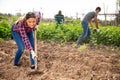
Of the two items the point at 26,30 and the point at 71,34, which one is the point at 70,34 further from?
the point at 26,30

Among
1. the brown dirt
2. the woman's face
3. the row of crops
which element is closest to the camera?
the woman's face

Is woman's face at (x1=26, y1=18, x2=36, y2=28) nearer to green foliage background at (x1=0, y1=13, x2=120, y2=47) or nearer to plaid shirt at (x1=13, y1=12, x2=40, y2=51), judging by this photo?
plaid shirt at (x1=13, y1=12, x2=40, y2=51)

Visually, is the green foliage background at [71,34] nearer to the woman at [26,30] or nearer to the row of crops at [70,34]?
the row of crops at [70,34]

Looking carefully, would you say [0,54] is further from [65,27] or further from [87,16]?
[65,27]

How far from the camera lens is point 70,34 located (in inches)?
435

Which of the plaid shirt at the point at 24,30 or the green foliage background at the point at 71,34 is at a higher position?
the plaid shirt at the point at 24,30

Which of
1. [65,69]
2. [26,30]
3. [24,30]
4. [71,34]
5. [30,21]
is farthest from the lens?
[71,34]

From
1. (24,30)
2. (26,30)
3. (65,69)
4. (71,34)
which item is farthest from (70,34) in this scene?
(24,30)

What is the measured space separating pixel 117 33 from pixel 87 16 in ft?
4.10

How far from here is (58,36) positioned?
11641 mm

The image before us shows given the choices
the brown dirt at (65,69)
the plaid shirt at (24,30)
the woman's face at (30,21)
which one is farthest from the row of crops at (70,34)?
the woman's face at (30,21)

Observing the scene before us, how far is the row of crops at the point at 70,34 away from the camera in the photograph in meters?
9.49

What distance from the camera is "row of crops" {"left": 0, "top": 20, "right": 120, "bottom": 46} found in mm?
9492

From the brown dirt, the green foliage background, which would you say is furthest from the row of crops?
the brown dirt
